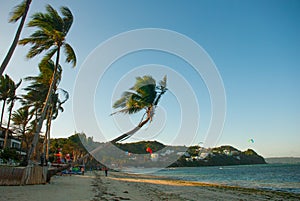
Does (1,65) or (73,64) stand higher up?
(73,64)

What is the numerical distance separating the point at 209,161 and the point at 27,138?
8942cm

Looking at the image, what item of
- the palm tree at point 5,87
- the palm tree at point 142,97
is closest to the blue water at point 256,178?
the palm tree at point 142,97

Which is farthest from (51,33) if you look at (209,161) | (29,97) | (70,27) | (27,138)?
(209,161)

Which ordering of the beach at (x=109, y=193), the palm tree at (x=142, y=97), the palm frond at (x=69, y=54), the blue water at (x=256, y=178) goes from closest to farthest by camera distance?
1. the beach at (x=109, y=193)
2. the palm tree at (x=142, y=97)
3. the palm frond at (x=69, y=54)
4. the blue water at (x=256, y=178)

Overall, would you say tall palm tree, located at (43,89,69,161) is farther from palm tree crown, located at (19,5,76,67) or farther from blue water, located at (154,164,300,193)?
blue water, located at (154,164,300,193)

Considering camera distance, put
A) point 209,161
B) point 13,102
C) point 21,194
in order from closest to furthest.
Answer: point 21,194, point 13,102, point 209,161

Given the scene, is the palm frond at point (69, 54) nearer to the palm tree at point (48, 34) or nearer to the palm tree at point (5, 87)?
the palm tree at point (48, 34)

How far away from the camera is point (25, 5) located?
31.7 ft

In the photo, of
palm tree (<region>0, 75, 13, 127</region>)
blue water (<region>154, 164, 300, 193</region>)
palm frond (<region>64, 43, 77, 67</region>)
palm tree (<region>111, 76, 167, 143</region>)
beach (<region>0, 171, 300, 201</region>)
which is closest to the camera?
beach (<region>0, 171, 300, 201</region>)

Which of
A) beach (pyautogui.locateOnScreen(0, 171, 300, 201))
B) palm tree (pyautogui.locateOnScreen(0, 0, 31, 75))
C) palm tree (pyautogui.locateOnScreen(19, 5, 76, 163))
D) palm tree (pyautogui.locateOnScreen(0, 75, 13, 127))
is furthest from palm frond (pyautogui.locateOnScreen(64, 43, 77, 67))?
palm tree (pyautogui.locateOnScreen(0, 75, 13, 127))

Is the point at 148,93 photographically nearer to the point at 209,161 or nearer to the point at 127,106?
A: the point at 127,106

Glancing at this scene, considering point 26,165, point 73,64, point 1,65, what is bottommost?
point 26,165

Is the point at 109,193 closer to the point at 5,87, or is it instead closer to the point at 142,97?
the point at 142,97

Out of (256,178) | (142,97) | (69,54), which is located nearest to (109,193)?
(142,97)
